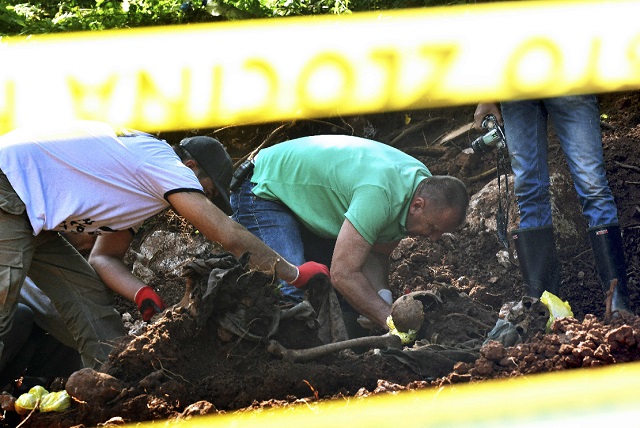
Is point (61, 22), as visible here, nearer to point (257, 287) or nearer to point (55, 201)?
point (55, 201)

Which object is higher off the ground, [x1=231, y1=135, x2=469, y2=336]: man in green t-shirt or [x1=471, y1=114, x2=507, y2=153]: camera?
[x1=471, y1=114, x2=507, y2=153]: camera

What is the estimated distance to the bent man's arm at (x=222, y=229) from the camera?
388 cm

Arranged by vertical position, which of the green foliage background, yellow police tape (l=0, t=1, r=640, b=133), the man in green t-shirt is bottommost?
the man in green t-shirt

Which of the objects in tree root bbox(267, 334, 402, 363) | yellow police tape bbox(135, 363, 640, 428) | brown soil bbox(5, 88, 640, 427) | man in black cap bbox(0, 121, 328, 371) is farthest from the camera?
man in black cap bbox(0, 121, 328, 371)

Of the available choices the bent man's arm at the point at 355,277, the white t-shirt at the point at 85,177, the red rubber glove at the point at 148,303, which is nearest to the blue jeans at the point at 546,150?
the bent man's arm at the point at 355,277

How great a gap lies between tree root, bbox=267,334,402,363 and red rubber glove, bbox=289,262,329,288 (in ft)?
1.27

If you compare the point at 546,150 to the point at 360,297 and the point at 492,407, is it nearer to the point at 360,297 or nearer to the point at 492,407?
the point at 360,297

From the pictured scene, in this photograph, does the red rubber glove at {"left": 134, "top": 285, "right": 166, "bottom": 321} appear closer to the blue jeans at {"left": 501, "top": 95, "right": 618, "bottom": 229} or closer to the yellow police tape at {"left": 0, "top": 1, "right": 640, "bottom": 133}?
the yellow police tape at {"left": 0, "top": 1, "right": 640, "bottom": 133}

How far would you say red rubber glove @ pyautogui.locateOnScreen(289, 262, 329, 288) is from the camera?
406 centimetres

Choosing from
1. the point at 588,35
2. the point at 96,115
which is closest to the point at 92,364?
the point at 96,115

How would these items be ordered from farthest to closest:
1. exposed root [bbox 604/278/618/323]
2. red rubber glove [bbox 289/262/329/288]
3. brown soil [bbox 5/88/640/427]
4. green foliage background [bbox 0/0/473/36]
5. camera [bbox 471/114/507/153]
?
green foliage background [bbox 0/0/473/36]
camera [bbox 471/114/507/153]
red rubber glove [bbox 289/262/329/288]
exposed root [bbox 604/278/618/323]
brown soil [bbox 5/88/640/427]

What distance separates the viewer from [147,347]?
3.50 meters

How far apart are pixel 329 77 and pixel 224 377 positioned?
1.82 m

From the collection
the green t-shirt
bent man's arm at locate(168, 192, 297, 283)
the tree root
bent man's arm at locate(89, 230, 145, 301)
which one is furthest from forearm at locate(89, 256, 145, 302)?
the tree root
